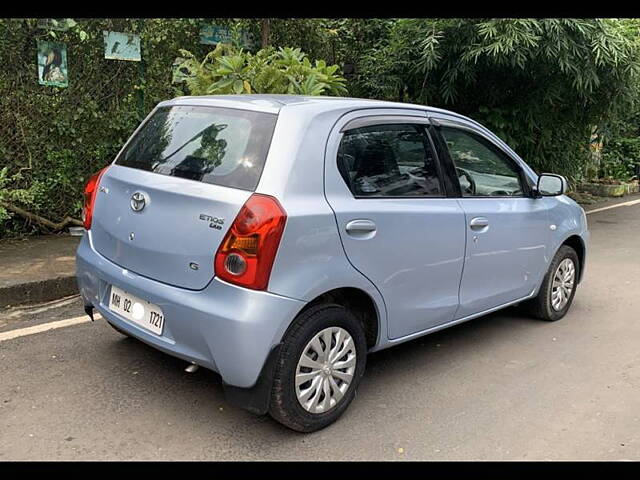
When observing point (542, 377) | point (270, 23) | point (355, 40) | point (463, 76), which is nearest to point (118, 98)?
point (270, 23)

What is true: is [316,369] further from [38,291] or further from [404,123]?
[38,291]

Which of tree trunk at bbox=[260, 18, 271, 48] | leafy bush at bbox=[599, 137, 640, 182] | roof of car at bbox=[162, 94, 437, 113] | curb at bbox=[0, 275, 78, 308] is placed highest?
tree trunk at bbox=[260, 18, 271, 48]

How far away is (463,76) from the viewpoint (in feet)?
26.6

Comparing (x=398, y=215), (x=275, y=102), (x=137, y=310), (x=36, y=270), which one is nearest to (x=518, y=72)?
(x=398, y=215)

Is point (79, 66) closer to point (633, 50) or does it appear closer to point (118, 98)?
point (118, 98)

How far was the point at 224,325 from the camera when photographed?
2.64 metres

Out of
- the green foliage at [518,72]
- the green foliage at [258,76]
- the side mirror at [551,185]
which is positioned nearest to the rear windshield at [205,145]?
the side mirror at [551,185]

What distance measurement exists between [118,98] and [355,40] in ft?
12.5

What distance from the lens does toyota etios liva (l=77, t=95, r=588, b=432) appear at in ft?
8.82

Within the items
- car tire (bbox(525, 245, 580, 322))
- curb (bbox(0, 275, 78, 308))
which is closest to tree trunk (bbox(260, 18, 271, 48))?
curb (bbox(0, 275, 78, 308))

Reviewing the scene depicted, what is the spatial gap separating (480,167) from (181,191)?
198cm

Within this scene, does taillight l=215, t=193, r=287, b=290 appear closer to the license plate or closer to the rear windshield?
the rear windshield

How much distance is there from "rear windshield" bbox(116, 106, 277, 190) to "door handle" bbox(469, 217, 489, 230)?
142cm

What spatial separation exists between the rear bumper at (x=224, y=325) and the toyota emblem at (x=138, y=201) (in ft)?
1.22
